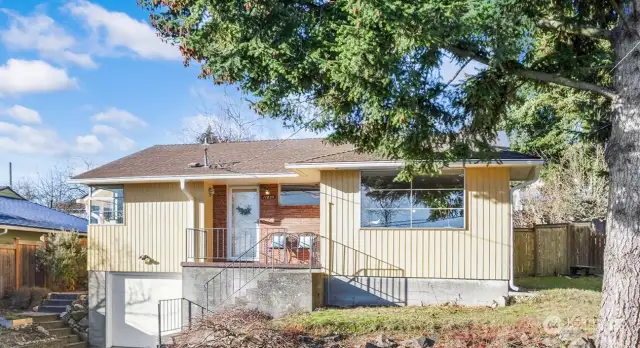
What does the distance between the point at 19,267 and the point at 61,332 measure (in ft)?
12.4

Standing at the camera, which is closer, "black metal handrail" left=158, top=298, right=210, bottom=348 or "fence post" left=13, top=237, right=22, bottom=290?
"black metal handrail" left=158, top=298, right=210, bottom=348

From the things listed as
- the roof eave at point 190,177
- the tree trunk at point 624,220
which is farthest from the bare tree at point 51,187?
the tree trunk at point 624,220

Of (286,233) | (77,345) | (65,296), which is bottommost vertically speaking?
(77,345)

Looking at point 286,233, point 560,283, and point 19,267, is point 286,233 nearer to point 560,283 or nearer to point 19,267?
point 560,283

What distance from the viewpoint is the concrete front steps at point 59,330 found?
50.2ft

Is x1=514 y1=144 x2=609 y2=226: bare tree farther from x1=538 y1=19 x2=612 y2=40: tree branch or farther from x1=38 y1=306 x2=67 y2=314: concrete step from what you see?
x1=38 y1=306 x2=67 y2=314: concrete step

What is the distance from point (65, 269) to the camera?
60.1 feet

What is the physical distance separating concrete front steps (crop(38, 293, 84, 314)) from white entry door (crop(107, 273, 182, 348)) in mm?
2019

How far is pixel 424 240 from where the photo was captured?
12.5m

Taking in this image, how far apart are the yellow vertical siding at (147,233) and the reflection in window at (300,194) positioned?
6.97ft

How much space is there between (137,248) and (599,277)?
1249cm

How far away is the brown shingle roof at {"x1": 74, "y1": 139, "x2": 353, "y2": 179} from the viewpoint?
48.6ft

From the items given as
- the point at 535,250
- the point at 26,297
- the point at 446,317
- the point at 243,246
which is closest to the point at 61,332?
the point at 26,297

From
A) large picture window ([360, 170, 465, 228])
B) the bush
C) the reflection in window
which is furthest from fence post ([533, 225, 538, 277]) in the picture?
the bush
